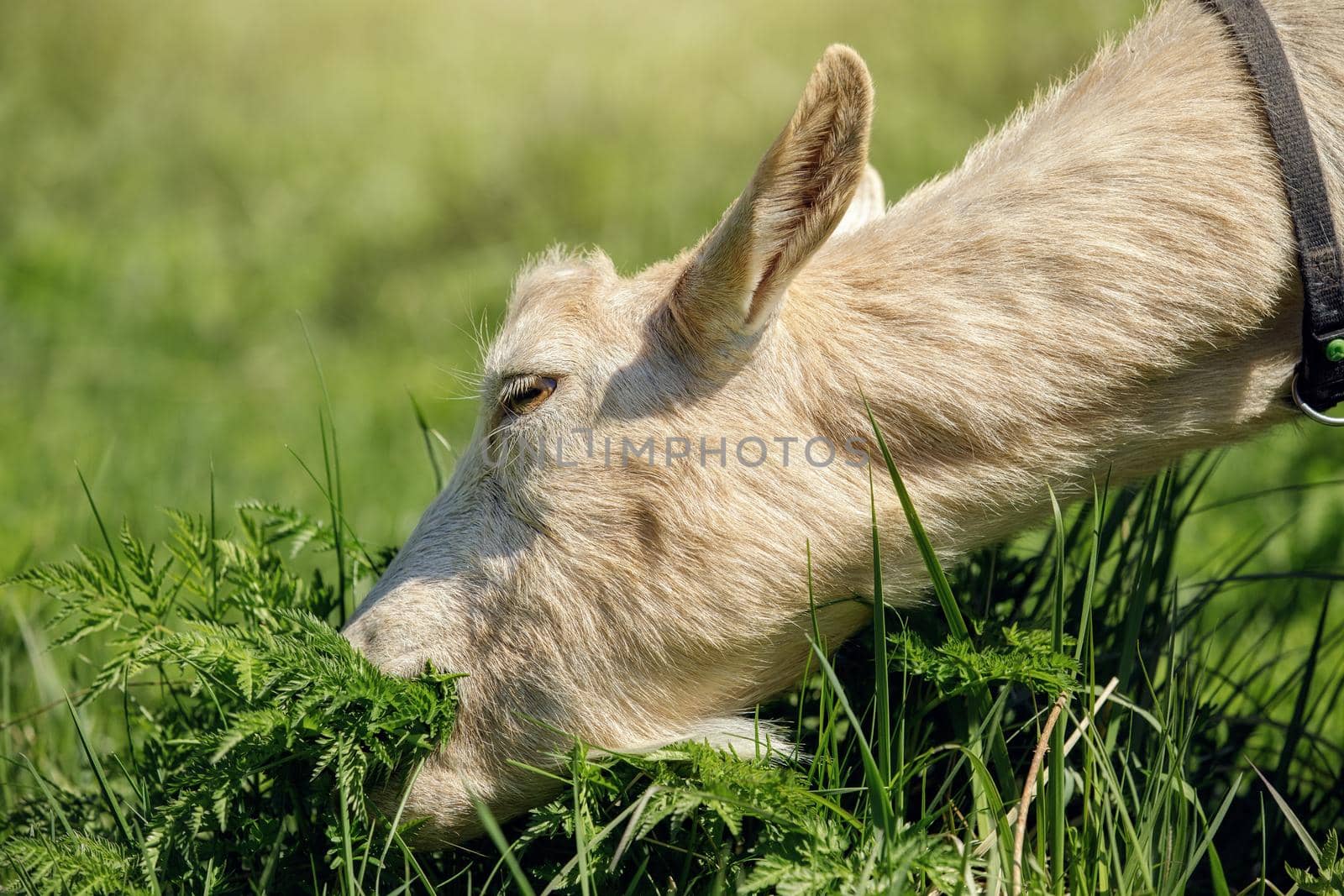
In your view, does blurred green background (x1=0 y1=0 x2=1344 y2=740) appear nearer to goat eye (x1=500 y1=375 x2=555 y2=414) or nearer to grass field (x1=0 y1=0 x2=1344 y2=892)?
grass field (x1=0 y1=0 x2=1344 y2=892)

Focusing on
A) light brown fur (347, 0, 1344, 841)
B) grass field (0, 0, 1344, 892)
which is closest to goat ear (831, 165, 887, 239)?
light brown fur (347, 0, 1344, 841)

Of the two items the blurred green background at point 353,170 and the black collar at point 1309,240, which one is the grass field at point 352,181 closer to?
the blurred green background at point 353,170

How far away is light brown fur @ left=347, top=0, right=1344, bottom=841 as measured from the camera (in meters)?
2.57

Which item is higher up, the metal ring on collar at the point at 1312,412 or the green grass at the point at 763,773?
the metal ring on collar at the point at 1312,412

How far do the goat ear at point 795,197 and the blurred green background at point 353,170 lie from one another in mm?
3533

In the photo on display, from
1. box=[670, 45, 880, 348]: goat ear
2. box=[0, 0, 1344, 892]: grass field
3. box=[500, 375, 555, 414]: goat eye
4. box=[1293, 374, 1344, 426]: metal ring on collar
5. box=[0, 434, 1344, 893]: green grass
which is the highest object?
box=[0, 0, 1344, 892]: grass field

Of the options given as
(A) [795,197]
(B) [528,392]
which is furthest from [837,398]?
(B) [528,392]

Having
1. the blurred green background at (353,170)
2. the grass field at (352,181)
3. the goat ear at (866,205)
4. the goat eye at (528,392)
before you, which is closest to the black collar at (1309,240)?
the goat ear at (866,205)

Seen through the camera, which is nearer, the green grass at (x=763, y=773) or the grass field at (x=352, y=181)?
the green grass at (x=763, y=773)

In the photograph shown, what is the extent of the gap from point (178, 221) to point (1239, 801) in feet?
25.3

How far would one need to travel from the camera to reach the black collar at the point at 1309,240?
249 cm

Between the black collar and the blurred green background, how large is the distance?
4159 mm

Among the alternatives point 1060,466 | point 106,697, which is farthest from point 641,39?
point 1060,466

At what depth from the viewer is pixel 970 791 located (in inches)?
111
